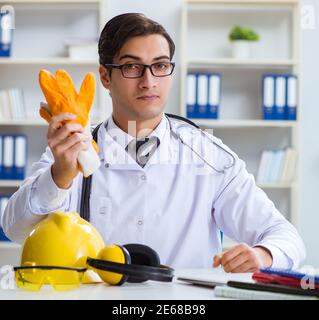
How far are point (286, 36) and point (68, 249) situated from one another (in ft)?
11.8

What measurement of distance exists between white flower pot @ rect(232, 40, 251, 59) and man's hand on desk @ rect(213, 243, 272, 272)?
3.08m

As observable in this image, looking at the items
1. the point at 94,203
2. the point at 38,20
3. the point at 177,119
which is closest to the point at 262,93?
the point at 38,20

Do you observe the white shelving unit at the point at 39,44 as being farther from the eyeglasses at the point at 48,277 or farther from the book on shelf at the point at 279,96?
the eyeglasses at the point at 48,277

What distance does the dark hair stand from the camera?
75.7 inches

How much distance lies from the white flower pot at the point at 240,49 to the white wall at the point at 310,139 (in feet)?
1.27

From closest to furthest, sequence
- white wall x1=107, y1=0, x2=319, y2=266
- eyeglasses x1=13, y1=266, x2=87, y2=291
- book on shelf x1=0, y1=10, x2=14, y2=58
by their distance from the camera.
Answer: eyeglasses x1=13, y1=266, x2=87, y2=291 → book on shelf x1=0, y1=10, x2=14, y2=58 → white wall x1=107, y1=0, x2=319, y2=266

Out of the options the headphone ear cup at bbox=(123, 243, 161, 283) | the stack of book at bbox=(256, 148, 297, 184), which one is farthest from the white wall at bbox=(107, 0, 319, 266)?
the headphone ear cup at bbox=(123, 243, 161, 283)

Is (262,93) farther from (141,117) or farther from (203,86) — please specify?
(141,117)

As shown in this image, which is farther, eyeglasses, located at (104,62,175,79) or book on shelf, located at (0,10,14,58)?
book on shelf, located at (0,10,14,58)

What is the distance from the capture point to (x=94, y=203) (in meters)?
1.91

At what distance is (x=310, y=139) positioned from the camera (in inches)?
180

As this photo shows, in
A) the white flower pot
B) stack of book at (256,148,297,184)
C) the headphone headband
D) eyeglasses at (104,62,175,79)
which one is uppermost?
the white flower pot

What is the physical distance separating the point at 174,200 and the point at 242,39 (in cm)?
264

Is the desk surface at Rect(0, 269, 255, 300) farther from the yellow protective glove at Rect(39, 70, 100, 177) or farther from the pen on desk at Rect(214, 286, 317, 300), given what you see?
the yellow protective glove at Rect(39, 70, 100, 177)
